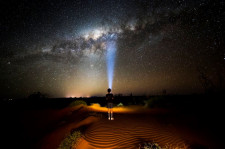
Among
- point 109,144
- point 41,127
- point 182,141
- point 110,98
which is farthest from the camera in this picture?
point 41,127

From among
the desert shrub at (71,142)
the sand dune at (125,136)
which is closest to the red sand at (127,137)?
the sand dune at (125,136)

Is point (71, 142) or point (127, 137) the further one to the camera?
point (127, 137)

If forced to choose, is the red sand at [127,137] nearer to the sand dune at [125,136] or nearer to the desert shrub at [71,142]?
the sand dune at [125,136]

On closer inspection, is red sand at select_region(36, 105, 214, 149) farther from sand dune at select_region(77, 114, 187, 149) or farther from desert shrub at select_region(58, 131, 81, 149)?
desert shrub at select_region(58, 131, 81, 149)

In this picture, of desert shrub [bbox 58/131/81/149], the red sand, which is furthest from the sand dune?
desert shrub [bbox 58/131/81/149]

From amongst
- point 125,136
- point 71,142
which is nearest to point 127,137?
point 125,136

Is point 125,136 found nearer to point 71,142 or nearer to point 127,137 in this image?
point 127,137

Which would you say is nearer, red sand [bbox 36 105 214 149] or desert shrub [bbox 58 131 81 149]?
desert shrub [bbox 58 131 81 149]

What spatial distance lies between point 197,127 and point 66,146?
9517 millimetres

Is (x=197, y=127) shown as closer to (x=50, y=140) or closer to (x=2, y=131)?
(x=50, y=140)

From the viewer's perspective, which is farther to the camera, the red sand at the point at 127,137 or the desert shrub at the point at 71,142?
the red sand at the point at 127,137

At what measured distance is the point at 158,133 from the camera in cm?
783

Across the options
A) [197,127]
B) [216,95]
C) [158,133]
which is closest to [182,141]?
[158,133]

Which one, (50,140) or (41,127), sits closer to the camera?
(50,140)
